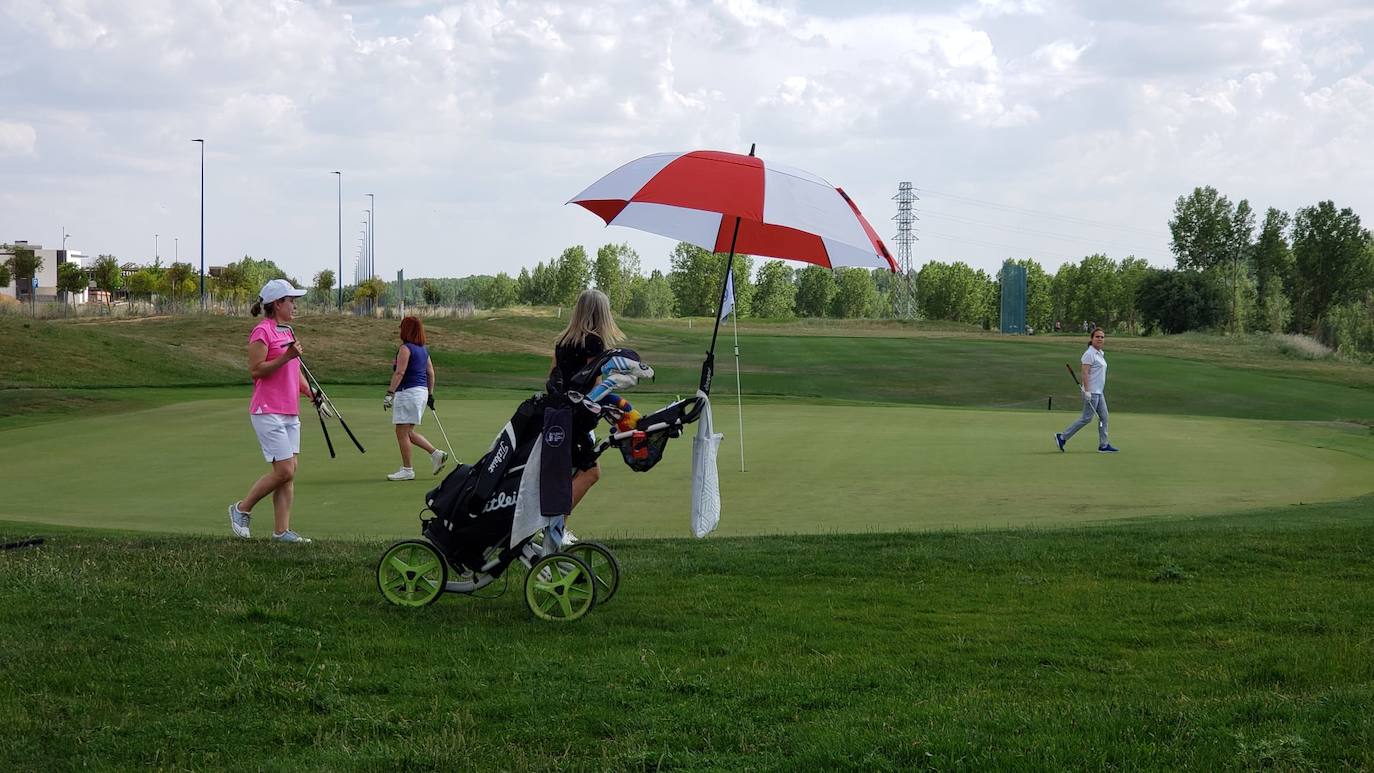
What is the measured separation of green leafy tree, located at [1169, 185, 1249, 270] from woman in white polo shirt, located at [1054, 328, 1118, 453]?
364 feet

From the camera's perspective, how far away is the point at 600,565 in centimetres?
758

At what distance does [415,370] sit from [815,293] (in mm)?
133913

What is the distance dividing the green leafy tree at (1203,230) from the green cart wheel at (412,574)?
413ft

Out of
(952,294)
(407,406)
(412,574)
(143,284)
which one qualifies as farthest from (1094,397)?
(952,294)

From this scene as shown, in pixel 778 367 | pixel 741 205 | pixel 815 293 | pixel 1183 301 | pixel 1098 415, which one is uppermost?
pixel 815 293

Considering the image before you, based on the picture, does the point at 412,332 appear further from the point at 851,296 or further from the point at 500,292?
the point at 500,292

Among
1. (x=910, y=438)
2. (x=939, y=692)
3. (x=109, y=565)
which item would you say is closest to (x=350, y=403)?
(x=910, y=438)

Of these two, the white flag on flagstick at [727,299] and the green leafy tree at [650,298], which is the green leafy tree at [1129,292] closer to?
the green leafy tree at [650,298]

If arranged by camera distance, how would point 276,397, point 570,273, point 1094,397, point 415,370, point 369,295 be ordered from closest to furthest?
point 276,397
point 415,370
point 1094,397
point 369,295
point 570,273

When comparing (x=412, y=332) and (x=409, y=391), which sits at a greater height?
(x=412, y=332)

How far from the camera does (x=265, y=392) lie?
984 cm

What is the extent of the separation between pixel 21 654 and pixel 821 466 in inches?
414

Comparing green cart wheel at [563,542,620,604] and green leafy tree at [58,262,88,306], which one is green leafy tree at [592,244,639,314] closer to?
green leafy tree at [58,262,88,306]

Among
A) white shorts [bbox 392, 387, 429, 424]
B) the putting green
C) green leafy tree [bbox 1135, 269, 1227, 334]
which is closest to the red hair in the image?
white shorts [bbox 392, 387, 429, 424]
